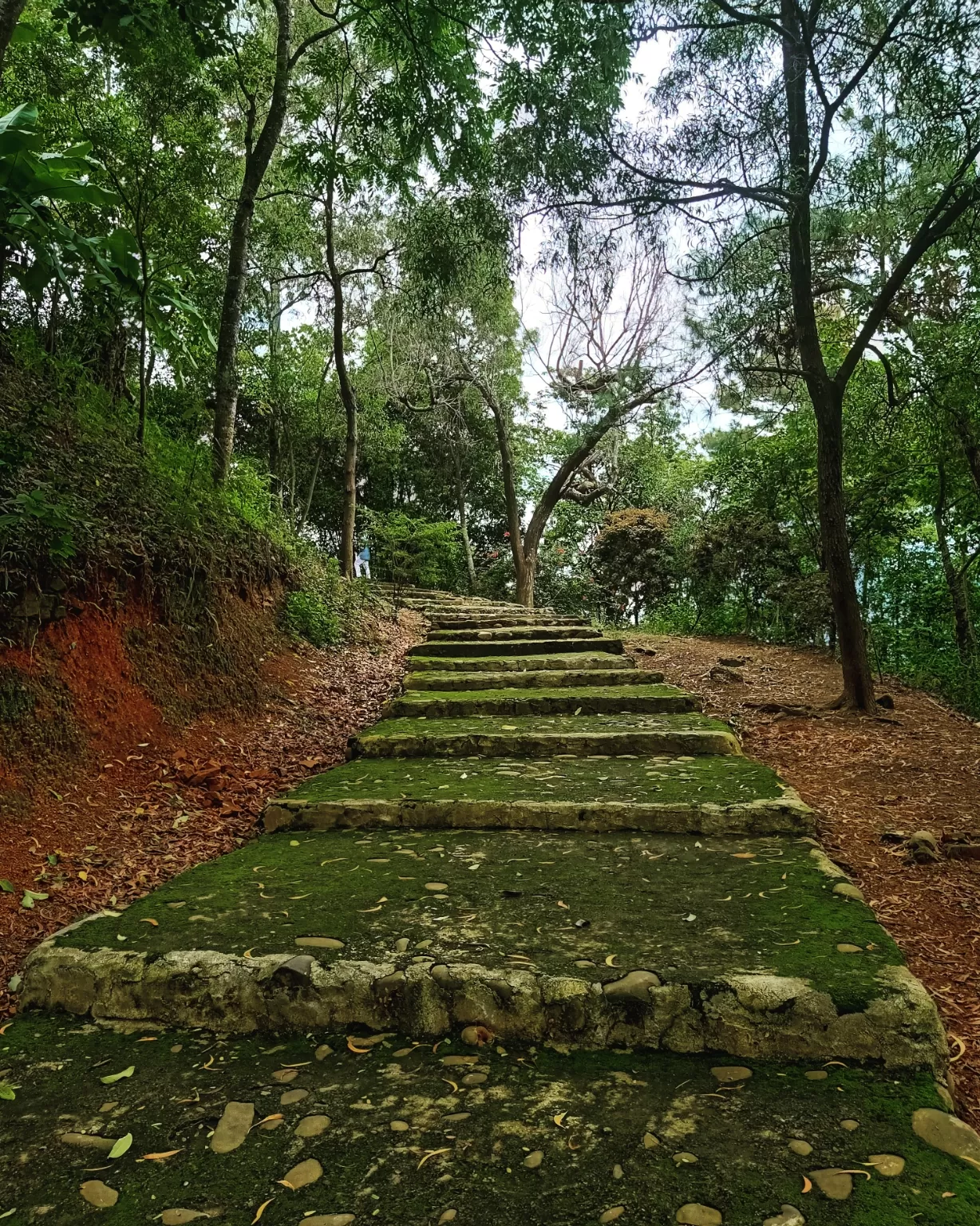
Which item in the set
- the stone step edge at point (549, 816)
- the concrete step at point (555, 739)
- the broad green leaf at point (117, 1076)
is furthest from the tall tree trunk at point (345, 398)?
the broad green leaf at point (117, 1076)

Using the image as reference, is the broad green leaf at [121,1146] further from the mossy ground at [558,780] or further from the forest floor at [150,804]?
the mossy ground at [558,780]

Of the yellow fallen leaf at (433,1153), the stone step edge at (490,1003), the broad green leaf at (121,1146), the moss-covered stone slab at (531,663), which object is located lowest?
the broad green leaf at (121,1146)

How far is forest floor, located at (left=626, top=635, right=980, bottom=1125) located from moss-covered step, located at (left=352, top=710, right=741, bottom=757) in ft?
2.01

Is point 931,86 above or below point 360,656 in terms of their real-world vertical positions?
above

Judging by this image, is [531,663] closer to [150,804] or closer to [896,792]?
[896,792]

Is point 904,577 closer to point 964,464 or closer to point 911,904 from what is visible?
point 964,464

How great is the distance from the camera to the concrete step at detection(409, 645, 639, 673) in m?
5.85

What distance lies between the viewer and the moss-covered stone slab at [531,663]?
19.2ft

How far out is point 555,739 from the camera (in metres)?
3.96

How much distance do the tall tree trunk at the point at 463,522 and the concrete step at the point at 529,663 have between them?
10632 mm

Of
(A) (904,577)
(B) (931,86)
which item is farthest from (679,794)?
(A) (904,577)

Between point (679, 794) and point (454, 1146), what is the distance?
193 centimetres

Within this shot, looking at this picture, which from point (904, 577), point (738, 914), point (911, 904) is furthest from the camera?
point (904, 577)

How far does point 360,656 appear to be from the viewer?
6887 millimetres
